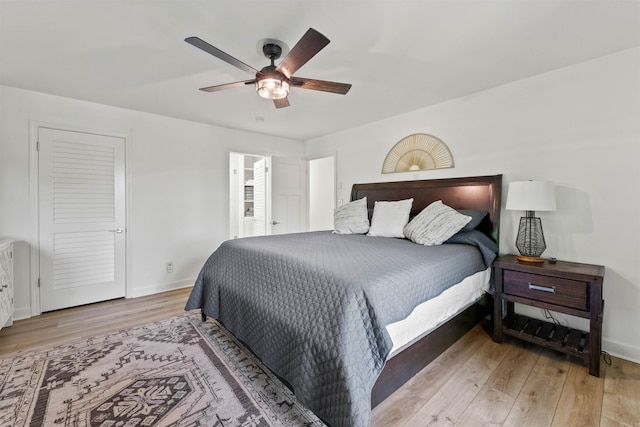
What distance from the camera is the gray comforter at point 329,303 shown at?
127 cm

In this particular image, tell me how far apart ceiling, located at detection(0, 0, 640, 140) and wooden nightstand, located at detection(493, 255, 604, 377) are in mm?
1636

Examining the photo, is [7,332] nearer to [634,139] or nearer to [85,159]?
[85,159]

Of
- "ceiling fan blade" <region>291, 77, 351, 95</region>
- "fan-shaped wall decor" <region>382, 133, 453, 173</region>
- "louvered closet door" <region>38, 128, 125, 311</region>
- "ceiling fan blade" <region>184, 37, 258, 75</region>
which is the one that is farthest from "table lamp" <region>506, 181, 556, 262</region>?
"louvered closet door" <region>38, 128, 125, 311</region>

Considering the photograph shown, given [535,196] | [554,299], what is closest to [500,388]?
[554,299]

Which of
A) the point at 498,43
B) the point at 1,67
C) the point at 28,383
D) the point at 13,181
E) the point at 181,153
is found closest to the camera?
the point at 28,383

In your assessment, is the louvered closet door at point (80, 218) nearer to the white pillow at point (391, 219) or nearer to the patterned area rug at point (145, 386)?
the patterned area rug at point (145, 386)

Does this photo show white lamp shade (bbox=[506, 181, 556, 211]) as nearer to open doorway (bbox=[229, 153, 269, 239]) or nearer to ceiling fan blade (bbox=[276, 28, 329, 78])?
ceiling fan blade (bbox=[276, 28, 329, 78])

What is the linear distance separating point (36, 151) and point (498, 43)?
170 inches

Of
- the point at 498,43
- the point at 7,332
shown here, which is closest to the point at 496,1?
the point at 498,43

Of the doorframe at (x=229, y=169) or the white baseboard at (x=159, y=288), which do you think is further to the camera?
the doorframe at (x=229, y=169)

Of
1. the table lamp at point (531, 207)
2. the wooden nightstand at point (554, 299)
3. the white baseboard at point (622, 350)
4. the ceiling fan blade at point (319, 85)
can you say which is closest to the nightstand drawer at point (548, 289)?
the wooden nightstand at point (554, 299)

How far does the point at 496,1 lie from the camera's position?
1527mm

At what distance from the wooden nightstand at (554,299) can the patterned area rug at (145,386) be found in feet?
5.92

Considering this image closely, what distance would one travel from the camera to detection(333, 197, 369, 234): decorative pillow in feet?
10.8
